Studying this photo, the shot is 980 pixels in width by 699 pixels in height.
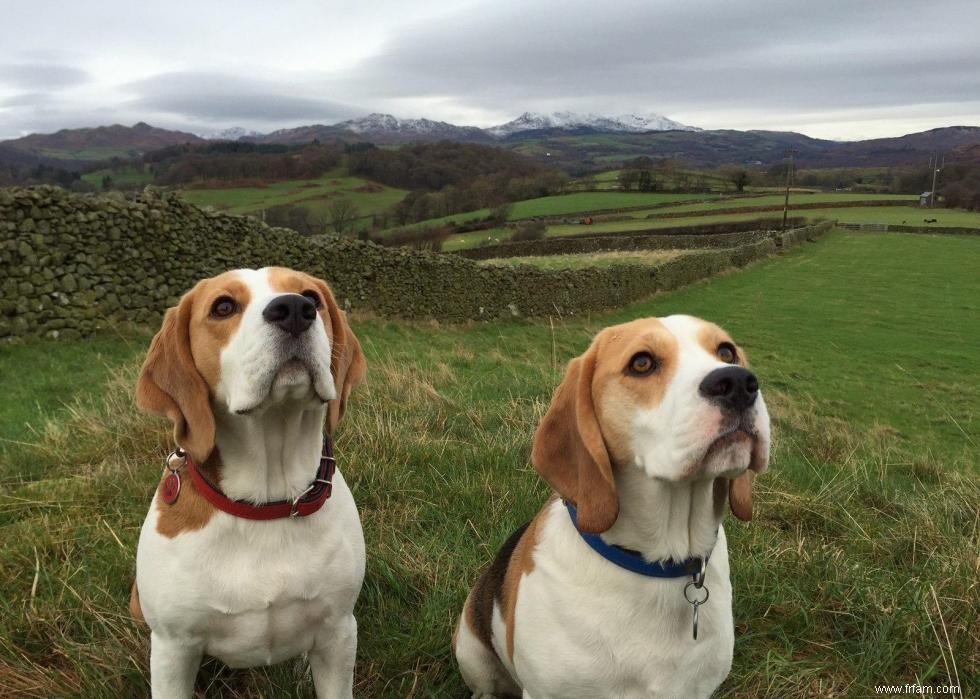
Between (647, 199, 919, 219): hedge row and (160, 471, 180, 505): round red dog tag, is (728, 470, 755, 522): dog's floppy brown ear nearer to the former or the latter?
(160, 471, 180, 505): round red dog tag

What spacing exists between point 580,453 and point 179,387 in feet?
4.66

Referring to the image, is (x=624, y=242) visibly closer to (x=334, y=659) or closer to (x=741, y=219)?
(x=741, y=219)

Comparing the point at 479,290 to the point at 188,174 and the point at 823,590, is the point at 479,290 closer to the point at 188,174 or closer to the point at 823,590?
the point at 823,590

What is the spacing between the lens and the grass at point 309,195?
187ft

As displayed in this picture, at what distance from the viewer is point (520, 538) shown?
2727mm

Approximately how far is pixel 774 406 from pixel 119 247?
11.6 metres

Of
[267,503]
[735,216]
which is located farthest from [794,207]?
[267,503]

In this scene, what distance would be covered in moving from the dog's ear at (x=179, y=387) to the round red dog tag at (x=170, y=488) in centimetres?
19

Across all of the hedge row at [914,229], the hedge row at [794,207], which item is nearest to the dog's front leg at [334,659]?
the hedge row at [914,229]

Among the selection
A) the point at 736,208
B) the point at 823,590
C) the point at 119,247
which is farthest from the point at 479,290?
the point at 736,208

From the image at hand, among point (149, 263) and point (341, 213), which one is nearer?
point (149, 263)

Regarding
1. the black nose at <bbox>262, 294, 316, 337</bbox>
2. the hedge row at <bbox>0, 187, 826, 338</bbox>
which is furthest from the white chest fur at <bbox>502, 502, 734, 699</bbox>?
the hedge row at <bbox>0, 187, 826, 338</bbox>

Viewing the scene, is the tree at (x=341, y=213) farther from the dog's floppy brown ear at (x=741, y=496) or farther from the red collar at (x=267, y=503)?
the dog's floppy brown ear at (x=741, y=496)

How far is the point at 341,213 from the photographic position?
190 ft
